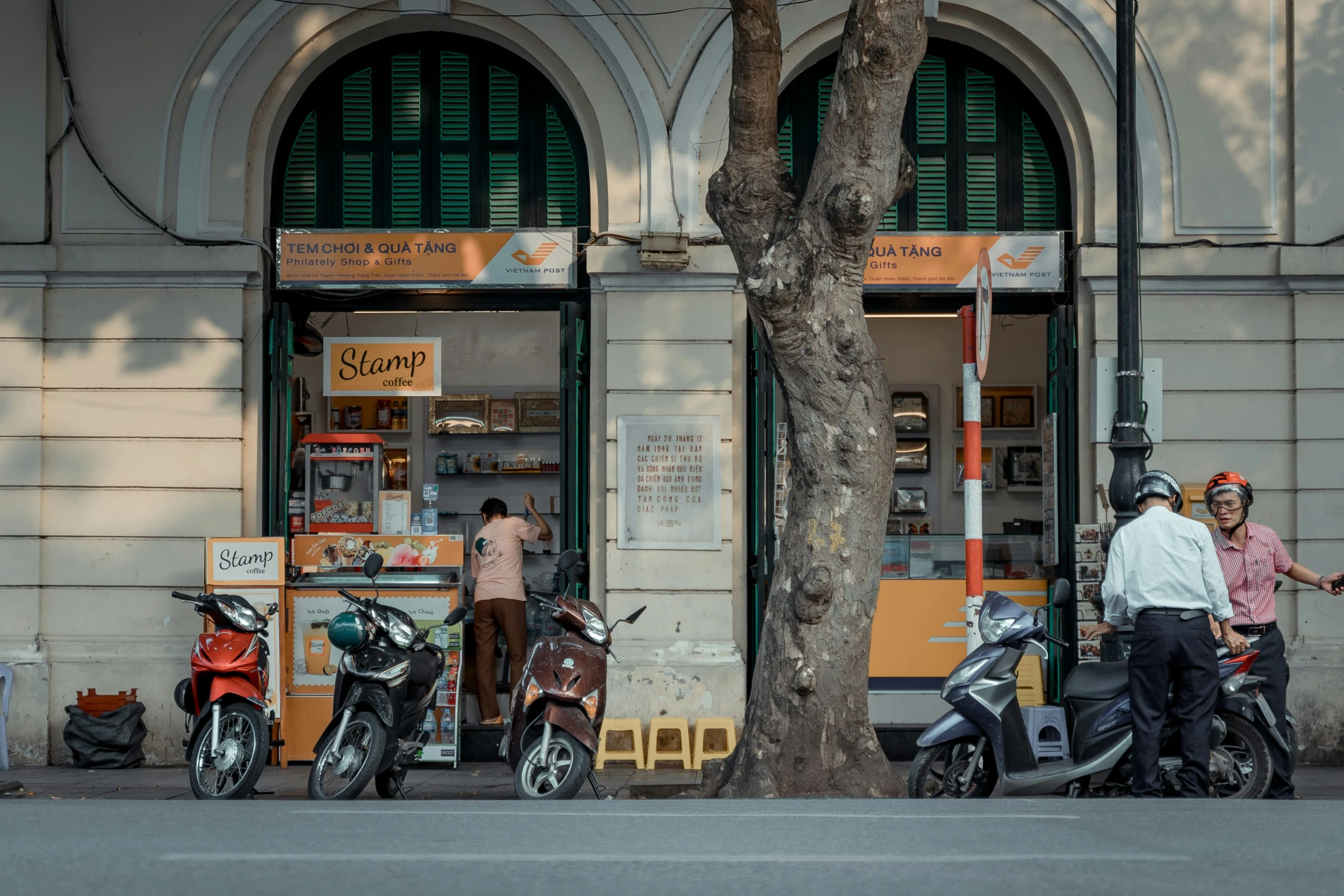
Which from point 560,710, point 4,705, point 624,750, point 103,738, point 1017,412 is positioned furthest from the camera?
point 1017,412

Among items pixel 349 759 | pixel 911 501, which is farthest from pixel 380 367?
pixel 911 501

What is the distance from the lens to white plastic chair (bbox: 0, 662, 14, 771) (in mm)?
9516

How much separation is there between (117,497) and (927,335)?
25.3 ft

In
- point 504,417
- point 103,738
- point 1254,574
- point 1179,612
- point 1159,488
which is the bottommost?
point 103,738

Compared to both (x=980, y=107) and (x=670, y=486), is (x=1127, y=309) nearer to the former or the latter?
(x=980, y=107)

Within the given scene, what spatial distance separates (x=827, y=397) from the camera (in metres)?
8.05

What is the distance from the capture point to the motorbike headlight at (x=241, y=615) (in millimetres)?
8336

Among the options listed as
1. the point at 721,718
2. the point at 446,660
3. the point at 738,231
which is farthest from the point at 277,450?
the point at 738,231

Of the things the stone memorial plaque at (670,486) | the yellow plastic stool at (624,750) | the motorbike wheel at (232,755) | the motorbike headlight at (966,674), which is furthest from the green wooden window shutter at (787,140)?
the motorbike wheel at (232,755)

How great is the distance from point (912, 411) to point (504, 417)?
13.8 feet

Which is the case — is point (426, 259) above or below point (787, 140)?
below

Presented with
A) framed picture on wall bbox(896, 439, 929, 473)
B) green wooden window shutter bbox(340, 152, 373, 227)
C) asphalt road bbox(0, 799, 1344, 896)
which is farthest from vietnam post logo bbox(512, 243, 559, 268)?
asphalt road bbox(0, 799, 1344, 896)

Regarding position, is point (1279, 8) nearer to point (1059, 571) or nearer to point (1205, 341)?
point (1205, 341)

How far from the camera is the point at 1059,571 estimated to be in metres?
11.3
